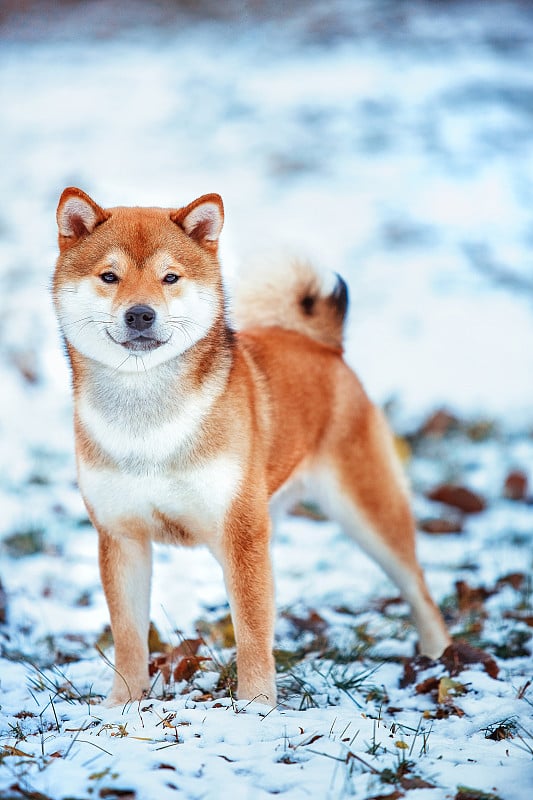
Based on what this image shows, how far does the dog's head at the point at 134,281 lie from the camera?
2.93 metres

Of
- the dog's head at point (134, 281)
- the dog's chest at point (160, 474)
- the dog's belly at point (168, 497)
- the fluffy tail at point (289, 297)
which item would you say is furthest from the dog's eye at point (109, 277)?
the fluffy tail at point (289, 297)

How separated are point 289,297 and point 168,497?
5.40ft

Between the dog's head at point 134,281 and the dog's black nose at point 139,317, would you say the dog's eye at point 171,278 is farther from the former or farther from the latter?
the dog's black nose at point 139,317

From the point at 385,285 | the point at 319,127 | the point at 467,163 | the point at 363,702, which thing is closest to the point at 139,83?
the point at 319,127

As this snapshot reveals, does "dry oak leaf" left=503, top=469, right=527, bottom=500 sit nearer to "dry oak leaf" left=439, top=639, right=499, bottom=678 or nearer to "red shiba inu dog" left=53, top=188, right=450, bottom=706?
"dry oak leaf" left=439, top=639, right=499, bottom=678

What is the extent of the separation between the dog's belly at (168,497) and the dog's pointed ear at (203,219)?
85 cm

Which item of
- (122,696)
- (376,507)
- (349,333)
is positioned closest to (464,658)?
(376,507)

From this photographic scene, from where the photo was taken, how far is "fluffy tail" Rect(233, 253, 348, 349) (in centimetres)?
438

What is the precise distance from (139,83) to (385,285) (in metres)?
7.08

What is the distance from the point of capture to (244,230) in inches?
417

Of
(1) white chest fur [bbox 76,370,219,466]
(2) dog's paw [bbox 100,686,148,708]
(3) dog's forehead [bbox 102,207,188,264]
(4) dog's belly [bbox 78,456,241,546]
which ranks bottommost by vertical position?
(2) dog's paw [bbox 100,686,148,708]

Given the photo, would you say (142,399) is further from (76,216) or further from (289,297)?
(289,297)

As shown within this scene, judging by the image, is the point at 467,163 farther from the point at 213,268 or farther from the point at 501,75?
A: the point at 213,268

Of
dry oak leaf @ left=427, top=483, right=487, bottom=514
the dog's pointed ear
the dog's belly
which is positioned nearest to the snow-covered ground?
dry oak leaf @ left=427, top=483, right=487, bottom=514
